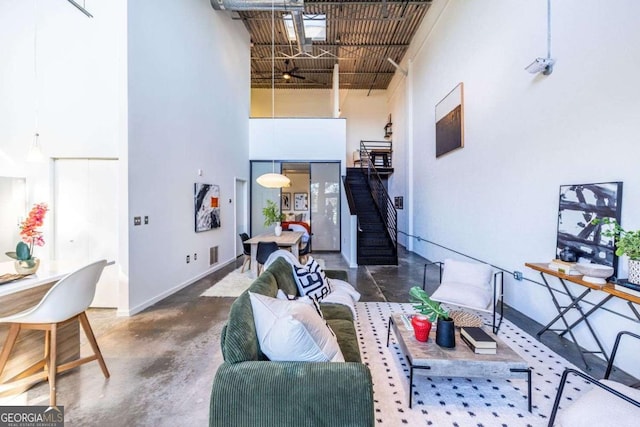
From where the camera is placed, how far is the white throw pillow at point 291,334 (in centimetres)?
143

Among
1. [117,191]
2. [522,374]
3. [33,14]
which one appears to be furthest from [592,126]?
[33,14]

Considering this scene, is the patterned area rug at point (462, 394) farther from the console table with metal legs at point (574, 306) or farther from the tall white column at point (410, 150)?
the tall white column at point (410, 150)

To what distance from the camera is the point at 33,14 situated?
149 inches

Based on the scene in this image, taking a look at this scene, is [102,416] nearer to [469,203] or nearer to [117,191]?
[117,191]

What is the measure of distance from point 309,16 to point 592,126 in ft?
20.7

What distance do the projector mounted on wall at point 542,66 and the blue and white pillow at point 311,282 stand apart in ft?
10.3

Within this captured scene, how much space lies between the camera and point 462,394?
2.08m

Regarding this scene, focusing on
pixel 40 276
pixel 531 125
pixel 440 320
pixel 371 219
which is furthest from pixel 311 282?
pixel 371 219

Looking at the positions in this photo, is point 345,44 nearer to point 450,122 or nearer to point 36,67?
point 450,122

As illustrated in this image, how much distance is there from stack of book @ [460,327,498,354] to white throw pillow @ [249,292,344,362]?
1074 mm

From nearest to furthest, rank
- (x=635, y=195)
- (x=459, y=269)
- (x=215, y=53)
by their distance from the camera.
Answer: (x=635, y=195) < (x=459, y=269) < (x=215, y=53)

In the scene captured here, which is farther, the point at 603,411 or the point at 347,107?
the point at 347,107

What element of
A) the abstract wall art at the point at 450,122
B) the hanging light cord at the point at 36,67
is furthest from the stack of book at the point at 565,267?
the hanging light cord at the point at 36,67

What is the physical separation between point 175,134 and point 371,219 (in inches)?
200
